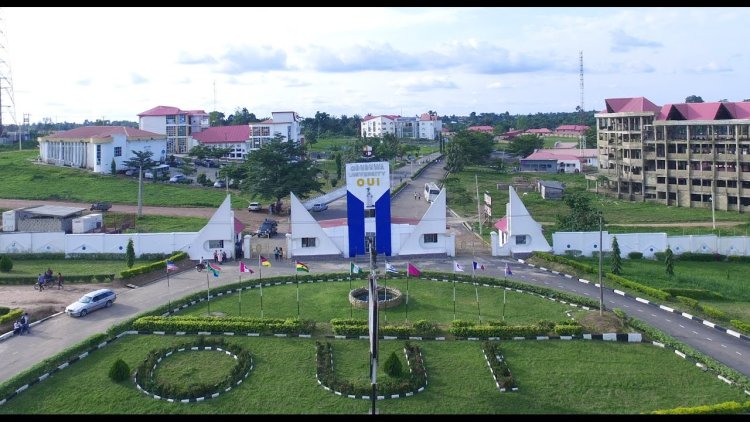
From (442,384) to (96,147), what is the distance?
57305 mm

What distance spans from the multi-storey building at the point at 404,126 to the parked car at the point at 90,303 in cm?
12148

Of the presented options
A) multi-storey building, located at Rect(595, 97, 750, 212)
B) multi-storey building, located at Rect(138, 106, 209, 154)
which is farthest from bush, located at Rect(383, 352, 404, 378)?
multi-storey building, located at Rect(138, 106, 209, 154)

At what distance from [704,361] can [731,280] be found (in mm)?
14665

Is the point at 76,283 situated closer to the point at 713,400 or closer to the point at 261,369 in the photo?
the point at 261,369

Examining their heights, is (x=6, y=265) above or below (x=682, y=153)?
below

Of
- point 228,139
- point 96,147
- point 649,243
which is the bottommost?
point 649,243

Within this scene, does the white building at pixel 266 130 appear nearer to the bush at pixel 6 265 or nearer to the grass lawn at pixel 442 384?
the bush at pixel 6 265

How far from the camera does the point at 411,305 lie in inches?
1102

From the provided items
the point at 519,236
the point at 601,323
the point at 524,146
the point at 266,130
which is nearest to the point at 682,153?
the point at 519,236

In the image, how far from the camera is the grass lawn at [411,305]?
26.4 meters

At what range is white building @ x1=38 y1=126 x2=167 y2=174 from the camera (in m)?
65.8

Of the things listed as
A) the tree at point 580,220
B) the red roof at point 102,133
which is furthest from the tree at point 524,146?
the tree at point 580,220

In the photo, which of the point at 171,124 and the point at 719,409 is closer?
the point at 719,409

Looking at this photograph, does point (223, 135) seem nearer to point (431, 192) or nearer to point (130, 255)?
point (431, 192)
